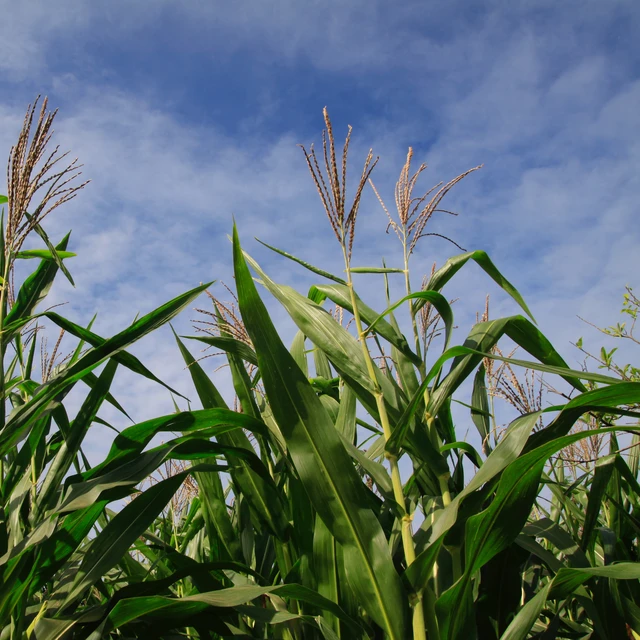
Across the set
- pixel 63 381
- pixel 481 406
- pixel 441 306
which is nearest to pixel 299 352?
pixel 441 306

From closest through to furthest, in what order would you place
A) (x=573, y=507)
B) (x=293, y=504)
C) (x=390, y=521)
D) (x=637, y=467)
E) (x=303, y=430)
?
(x=303, y=430) → (x=293, y=504) → (x=390, y=521) → (x=573, y=507) → (x=637, y=467)

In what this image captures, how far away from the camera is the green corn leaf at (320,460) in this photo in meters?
1.27

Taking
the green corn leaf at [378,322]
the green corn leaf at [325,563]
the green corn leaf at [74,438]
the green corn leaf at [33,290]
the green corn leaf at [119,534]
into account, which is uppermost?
the green corn leaf at [33,290]

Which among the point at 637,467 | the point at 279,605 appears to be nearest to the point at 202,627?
the point at 279,605

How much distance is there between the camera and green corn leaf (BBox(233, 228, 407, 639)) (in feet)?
4.17

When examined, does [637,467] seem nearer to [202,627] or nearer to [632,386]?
[632,386]

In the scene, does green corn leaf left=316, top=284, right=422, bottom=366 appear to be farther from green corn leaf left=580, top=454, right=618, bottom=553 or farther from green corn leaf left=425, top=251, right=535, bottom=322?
green corn leaf left=580, top=454, right=618, bottom=553

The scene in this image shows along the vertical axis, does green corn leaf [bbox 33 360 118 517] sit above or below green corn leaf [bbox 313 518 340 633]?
above

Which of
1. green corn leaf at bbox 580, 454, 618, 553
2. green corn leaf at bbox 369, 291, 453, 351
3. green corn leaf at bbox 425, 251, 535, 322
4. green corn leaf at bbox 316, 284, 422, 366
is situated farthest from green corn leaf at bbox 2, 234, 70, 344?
green corn leaf at bbox 580, 454, 618, 553

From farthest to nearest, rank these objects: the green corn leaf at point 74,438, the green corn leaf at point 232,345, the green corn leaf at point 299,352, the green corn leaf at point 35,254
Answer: the green corn leaf at point 35,254 < the green corn leaf at point 299,352 < the green corn leaf at point 232,345 < the green corn leaf at point 74,438

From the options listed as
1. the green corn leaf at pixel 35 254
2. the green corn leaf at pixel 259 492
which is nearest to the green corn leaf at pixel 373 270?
the green corn leaf at pixel 259 492

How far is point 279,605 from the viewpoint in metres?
1.52

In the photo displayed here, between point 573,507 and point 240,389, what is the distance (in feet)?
4.45

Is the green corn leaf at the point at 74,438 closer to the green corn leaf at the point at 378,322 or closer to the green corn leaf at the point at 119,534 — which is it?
the green corn leaf at the point at 119,534
